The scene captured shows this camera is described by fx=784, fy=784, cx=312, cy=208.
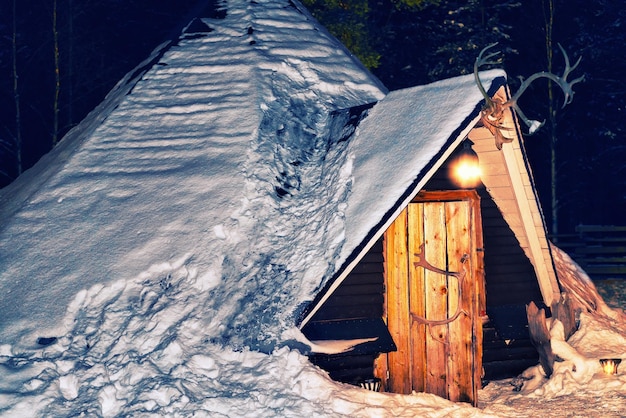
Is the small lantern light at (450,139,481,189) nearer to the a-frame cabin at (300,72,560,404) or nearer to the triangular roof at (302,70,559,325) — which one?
the a-frame cabin at (300,72,560,404)

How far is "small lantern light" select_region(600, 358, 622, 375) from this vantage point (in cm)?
1015

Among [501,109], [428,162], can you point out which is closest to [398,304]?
[428,162]

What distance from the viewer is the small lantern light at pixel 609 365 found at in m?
10.1

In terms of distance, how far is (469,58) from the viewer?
24.7 metres

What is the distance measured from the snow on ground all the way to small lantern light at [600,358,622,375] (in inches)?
5.3

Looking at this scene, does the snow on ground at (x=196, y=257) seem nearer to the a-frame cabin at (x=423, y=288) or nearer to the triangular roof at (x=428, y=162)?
the triangular roof at (x=428, y=162)

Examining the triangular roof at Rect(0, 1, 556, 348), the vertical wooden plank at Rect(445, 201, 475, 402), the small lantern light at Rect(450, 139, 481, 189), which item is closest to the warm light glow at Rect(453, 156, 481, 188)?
the small lantern light at Rect(450, 139, 481, 189)

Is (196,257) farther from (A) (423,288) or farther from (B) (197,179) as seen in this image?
(A) (423,288)

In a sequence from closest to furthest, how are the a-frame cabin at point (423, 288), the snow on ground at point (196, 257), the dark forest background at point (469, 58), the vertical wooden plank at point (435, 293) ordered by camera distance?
1. the snow on ground at point (196, 257)
2. the a-frame cabin at point (423, 288)
3. the vertical wooden plank at point (435, 293)
4. the dark forest background at point (469, 58)

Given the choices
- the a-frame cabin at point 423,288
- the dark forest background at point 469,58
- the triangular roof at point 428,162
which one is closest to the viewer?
the triangular roof at point 428,162

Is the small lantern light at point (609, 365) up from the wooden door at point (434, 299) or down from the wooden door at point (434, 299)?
down

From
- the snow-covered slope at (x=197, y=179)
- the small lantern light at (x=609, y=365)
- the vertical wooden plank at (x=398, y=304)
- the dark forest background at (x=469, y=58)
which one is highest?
the dark forest background at (x=469, y=58)

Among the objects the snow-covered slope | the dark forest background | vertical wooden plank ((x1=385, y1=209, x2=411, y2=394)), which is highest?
the dark forest background

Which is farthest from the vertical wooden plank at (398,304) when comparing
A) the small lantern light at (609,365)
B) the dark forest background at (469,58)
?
the dark forest background at (469,58)
